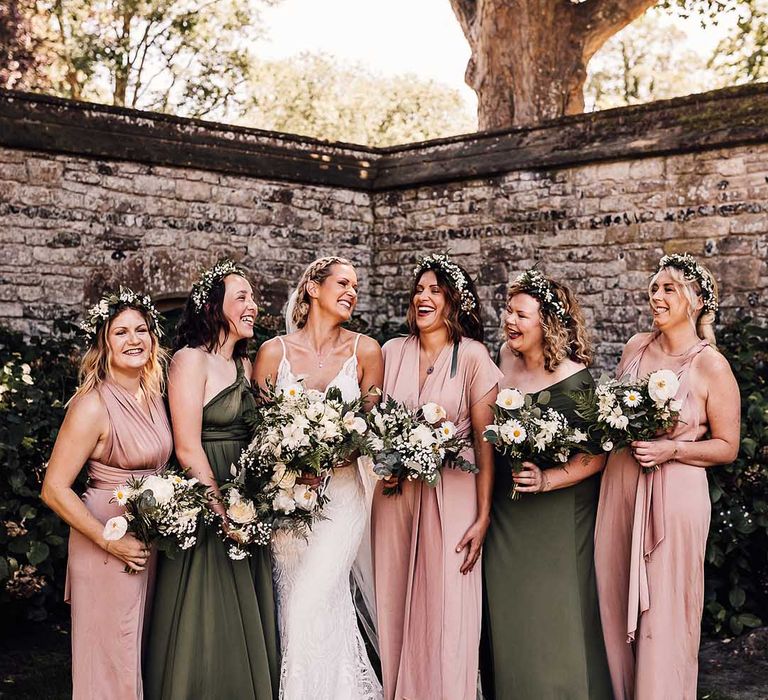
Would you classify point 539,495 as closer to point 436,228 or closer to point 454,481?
point 454,481

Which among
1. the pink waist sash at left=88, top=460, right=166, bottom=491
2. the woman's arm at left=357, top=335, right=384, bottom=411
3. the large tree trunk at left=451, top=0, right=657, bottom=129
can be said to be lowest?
the pink waist sash at left=88, top=460, right=166, bottom=491

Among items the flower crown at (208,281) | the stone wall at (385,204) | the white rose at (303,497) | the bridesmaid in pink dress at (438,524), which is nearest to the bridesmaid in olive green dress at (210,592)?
the flower crown at (208,281)

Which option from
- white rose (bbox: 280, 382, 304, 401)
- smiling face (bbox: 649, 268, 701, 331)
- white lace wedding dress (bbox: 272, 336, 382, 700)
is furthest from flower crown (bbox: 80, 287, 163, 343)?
smiling face (bbox: 649, 268, 701, 331)

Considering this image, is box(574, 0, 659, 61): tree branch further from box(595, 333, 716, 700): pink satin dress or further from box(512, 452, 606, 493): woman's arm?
box(512, 452, 606, 493): woman's arm

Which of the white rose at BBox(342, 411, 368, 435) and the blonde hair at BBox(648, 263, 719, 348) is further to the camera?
the blonde hair at BBox(648, 263, 719, 348)

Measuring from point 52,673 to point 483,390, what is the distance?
3.12 meters

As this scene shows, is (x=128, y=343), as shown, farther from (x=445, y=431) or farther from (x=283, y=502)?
(x=445, y=431)

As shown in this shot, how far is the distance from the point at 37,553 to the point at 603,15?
A: 9988 mm

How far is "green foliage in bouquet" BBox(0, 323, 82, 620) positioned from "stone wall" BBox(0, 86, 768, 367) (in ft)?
8.87

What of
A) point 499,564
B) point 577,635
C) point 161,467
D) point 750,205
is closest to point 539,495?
point 499,564

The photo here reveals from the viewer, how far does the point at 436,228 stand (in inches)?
396

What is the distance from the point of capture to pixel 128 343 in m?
3.93

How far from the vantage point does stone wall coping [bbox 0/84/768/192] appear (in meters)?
8.40

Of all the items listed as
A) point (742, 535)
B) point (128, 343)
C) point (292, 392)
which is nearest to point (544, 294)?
point (292, 392)
